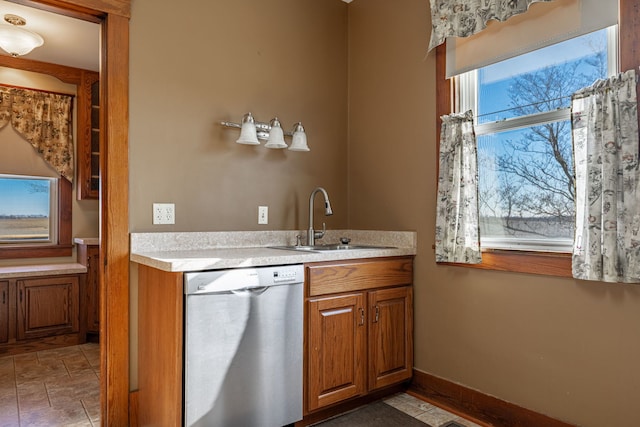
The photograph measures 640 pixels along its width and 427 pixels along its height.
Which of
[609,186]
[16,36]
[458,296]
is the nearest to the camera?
[609,186]

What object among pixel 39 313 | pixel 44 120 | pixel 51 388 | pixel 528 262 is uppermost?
pixel 44 120

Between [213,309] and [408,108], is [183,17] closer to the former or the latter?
[408,108]

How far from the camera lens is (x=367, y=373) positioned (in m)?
2.43

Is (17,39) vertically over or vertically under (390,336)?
over

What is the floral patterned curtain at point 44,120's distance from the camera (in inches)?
157

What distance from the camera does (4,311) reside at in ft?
11.9

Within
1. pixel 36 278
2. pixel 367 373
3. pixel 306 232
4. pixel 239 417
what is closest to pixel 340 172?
pixel 306 232

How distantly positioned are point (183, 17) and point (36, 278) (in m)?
2.79

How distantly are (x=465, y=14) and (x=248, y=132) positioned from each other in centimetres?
144

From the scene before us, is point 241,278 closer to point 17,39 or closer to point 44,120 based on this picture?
point 17,39

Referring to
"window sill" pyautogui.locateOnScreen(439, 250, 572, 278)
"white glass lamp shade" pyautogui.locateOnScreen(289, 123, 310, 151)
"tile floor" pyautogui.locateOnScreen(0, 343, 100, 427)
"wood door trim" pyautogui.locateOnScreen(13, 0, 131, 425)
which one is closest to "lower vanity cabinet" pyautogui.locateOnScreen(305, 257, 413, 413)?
"window sill" pyautogui.locateOnScreen(439, 250, 572, 278)

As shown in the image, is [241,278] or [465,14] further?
[465,14]

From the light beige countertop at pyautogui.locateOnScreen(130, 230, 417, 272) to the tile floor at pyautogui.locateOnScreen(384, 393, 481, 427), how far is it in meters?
0.91

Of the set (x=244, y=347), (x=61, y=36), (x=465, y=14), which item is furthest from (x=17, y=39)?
(x=465, y=14)
